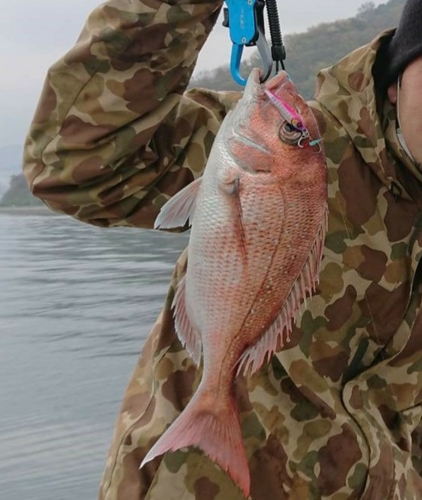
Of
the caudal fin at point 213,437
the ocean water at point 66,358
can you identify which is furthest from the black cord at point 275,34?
the ocean water at point 66,358

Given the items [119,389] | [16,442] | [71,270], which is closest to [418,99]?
[16,442]

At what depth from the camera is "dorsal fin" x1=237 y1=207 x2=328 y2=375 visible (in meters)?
1.99

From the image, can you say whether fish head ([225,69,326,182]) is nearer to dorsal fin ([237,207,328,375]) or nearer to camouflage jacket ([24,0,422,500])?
dorsal fin ([237,207,328,375])

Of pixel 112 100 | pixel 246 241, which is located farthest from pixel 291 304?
pixel 112 100

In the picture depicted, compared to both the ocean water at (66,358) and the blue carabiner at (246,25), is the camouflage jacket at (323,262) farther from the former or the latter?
the ocean water at (66,358)

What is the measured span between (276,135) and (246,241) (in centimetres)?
25

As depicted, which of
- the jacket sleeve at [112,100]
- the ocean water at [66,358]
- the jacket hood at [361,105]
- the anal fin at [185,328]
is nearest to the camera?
the anal fin at [185,328]

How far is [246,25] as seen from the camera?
2143mm

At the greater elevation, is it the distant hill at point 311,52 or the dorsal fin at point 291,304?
the dorsal fin at point 291,304

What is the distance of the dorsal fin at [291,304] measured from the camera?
1.99 metres

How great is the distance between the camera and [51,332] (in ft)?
28.7

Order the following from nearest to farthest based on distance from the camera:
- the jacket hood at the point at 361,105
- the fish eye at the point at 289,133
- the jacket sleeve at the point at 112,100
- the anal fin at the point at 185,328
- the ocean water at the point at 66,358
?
the fish eye at the point at 289,133 < the anal fin at the point at 185,328 < the jacket sleeve at the point at 112,100 < the jacket hood at the point at 361,105 < the ocean water at the point at 66,358

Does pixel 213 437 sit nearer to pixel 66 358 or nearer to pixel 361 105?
pixel 361 105

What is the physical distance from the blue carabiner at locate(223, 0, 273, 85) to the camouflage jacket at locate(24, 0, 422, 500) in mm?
227
